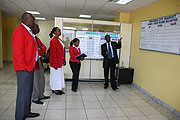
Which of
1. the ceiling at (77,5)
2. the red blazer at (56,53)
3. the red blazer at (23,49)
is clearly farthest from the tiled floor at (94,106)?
the ceiling at (77,5)

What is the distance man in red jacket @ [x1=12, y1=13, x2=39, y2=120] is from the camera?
2.11 metres

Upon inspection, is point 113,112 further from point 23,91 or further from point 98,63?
point 98,63

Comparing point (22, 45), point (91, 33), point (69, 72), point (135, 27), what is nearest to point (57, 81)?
point (69, 72)

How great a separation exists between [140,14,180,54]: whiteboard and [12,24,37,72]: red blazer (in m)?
3.11

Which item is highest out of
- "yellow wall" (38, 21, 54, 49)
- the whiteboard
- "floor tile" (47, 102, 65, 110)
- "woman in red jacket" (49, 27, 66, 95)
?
"yellow wall" (38, 21, 54, 49)

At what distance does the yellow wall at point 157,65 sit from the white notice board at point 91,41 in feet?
3.33

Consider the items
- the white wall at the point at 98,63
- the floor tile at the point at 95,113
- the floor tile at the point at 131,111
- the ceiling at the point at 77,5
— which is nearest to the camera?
the floor tile at the point at 95,113

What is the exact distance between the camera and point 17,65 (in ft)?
7.04

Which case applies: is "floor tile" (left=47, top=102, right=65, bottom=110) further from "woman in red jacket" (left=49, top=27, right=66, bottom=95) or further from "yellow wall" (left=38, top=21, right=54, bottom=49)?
"yellow wall" (left=38, top=21, right=54, bottom=49)

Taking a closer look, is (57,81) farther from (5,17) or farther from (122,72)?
(5,17)

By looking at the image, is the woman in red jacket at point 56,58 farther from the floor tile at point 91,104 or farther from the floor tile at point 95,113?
the floor tile at point 95,113

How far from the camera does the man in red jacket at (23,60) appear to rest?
211 cm

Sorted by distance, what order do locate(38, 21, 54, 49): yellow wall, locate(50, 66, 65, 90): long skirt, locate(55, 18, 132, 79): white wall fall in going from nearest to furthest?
locate(50, 66, 65, 90): long skirt < locate(55, 18, 132, 79): white wall < locate(38, 21, 54, 49): yellow wall

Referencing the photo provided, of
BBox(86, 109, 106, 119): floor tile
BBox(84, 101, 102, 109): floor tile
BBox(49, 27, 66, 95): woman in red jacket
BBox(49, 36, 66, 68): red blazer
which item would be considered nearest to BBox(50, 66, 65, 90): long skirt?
BBox(49, 27, 66, 95): woman in red jacket
